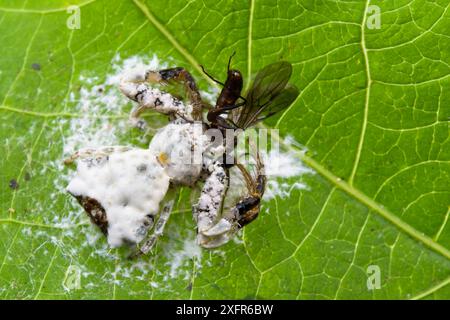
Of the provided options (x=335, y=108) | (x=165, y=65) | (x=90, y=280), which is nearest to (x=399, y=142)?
(x=335, y=108)

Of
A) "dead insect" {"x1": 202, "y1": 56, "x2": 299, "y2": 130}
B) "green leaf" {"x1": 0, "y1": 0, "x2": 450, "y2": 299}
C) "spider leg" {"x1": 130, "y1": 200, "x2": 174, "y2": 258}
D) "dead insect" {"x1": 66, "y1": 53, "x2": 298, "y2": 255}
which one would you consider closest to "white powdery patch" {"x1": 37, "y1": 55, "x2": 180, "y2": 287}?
"green leaf" {"x1": 0, "y1": 0, "x2": 450, "y2": 299}

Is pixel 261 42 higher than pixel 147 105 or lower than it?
higher

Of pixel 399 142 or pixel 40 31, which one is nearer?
pixel 399 142

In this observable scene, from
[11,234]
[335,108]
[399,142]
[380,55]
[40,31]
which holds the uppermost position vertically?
[40,31]

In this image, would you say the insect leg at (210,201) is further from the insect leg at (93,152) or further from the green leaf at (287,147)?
the insect leg at (93,152)

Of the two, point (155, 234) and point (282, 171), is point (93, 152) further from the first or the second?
point (282, 171)

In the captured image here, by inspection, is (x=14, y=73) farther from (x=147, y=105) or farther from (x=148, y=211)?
(x=148, y=211)

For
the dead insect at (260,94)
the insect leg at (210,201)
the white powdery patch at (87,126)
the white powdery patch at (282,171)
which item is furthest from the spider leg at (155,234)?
the dead insect at (260,94)
